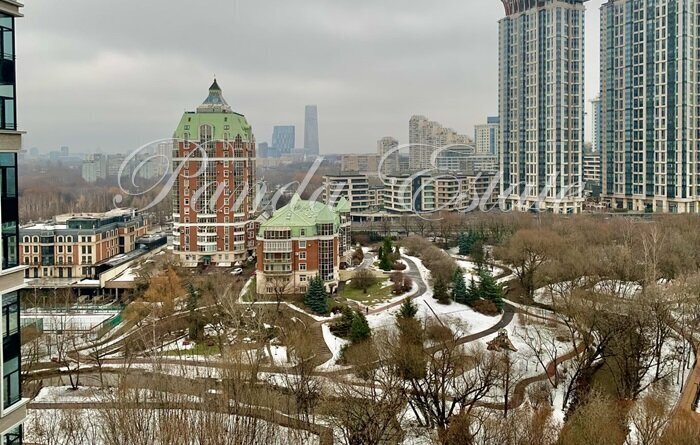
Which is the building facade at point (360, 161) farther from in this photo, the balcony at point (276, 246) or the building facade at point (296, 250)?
the balcony at point (276, 246)

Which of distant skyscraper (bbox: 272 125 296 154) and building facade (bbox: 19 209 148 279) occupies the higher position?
distant skyscraper (bbox: 272 125 296 154)

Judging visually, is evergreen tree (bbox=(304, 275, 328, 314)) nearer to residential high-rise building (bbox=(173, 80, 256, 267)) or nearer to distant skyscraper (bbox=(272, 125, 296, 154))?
residential high-rise building (bbox=(173, 80, 256, 267))

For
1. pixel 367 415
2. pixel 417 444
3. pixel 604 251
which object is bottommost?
pixel 417 444

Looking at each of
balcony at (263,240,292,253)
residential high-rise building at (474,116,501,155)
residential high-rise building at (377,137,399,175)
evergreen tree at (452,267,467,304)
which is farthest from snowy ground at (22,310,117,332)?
residential high-rise building at (474,116,501,155)

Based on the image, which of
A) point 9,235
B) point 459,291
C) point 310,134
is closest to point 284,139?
point 310,134

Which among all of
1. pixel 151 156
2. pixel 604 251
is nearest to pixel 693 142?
pixel 604 251

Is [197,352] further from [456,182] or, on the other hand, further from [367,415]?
[456,182]
